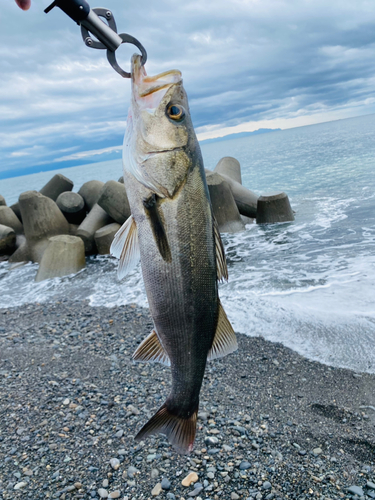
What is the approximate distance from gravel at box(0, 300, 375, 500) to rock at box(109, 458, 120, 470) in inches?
0.6

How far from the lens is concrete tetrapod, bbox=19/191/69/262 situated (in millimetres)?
13641

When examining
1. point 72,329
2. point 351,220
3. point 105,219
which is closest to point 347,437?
point 72,329

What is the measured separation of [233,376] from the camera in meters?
5.70

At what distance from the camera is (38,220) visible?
44.9ft

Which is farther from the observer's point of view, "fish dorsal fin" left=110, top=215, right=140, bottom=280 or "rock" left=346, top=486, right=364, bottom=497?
"rock" left=346, top=486, right=364, bottom=497

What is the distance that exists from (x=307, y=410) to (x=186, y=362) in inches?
128

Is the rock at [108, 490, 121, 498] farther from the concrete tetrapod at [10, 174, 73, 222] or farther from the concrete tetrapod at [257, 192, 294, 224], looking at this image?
the concrete tetrapod at [10, 174, 73, 222]

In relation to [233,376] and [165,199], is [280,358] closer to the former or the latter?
[233,376]

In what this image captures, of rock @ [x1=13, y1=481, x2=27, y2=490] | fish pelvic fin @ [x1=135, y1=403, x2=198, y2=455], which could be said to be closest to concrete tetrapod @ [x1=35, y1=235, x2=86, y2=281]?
rock @ [x1=13, y1=481, x2=27, y2=490]

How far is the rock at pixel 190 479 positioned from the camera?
361cm

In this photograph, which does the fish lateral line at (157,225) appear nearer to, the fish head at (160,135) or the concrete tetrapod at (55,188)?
the fish head at (160,135)

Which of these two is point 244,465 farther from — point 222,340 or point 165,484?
point 222,340

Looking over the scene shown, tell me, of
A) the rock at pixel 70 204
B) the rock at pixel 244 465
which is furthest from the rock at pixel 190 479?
the rock at pixel 70 204

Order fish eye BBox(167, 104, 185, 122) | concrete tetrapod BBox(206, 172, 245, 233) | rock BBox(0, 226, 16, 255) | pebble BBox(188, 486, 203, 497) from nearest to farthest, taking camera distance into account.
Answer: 1. fish eye BBox(167, 104, 185, 122)
2. pebble BBox(188, 486, 203, 497)
3. concrete tetrapod BBox(206, 172, 245, 233)
4. rock BBox(0, 226, 16, 255)
